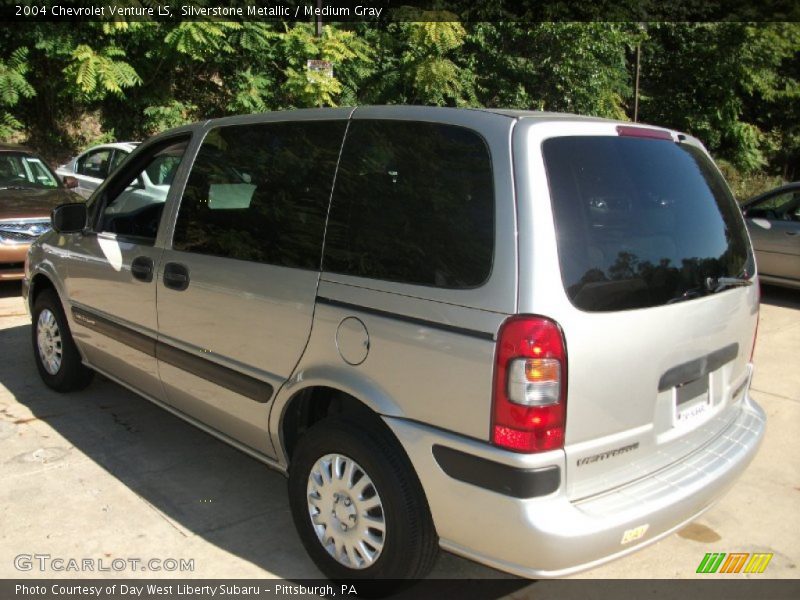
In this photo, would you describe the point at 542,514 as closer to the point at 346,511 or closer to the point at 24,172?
the point at 346,511

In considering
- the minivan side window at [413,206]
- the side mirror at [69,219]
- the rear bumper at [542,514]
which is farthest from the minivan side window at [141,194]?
the rear bumper at [542,514]

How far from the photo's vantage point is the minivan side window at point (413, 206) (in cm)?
242

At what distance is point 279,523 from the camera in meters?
3.41

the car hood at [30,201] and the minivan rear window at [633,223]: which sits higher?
the minivan rear window at [633,223]

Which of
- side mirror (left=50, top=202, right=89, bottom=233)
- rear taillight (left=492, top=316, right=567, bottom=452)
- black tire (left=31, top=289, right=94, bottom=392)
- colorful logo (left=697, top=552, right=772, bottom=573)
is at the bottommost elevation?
colorful logo (left=697, top=552, right=772, bottom=573)

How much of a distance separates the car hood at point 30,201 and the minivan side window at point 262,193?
509 centimetres

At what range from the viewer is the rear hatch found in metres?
2.32

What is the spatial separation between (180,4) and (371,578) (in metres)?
14.6

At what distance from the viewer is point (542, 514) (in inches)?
88.6

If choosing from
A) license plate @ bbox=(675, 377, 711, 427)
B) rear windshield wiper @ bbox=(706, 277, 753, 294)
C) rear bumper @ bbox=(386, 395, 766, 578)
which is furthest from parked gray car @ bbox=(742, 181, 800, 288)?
rear bumper @ bbox=(386, 395, 766, 578)

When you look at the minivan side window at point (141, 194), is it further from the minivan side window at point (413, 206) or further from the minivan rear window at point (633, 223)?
the minivan rear window at point (633, 223)

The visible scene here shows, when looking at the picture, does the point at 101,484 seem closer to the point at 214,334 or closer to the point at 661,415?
the point at 214,334

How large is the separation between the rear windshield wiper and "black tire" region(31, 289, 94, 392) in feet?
12.6

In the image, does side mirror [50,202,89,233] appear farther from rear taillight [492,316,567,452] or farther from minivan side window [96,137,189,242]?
rear taillight [492,316,567,452]
